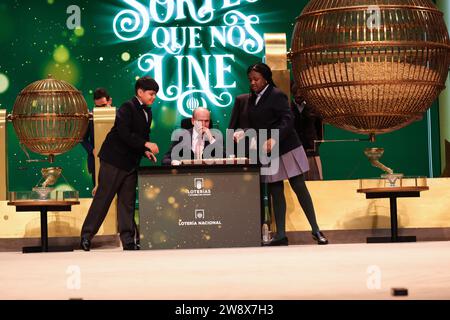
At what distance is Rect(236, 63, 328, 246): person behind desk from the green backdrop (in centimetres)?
511

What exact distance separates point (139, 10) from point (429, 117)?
12.2ft

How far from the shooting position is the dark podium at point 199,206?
6.66 m

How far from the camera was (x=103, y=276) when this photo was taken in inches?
141

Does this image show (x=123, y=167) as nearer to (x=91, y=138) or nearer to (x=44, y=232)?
(x=44, y=232)

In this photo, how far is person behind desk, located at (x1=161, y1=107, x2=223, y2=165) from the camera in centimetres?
754

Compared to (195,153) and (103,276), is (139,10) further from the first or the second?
(103,276)

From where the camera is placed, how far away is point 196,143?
768 cm

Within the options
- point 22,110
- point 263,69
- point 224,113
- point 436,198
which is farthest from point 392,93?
point 224,113

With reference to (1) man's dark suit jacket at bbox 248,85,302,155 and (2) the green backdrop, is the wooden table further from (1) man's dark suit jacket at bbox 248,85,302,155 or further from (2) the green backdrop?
(2) the green backdrop

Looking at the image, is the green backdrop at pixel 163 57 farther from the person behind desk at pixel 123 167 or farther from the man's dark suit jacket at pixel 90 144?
the person behind desk at pixel 123 167

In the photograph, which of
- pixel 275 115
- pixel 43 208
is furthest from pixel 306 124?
pixel 43 208

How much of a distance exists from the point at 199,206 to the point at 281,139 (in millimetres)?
732

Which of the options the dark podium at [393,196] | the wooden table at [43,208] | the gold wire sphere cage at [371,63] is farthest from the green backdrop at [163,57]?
the gold wire sphere cage at [371,63]

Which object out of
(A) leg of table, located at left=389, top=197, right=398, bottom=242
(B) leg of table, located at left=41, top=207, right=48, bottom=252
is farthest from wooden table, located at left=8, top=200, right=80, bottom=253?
(A) leg of table, located at left=389, top=197, right=398, bottom=242
